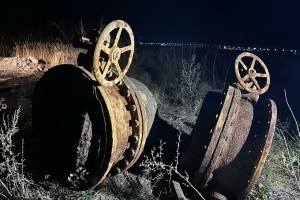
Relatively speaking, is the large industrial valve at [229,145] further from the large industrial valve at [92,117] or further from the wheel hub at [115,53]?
the wheel hub at [115,53]

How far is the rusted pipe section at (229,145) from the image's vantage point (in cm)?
334

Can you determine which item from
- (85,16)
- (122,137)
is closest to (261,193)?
(122,137)

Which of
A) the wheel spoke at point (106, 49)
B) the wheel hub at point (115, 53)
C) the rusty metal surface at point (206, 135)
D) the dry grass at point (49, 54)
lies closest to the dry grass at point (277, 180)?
the rusty metal surface at point (206, 135)

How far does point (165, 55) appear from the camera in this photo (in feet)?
32.0

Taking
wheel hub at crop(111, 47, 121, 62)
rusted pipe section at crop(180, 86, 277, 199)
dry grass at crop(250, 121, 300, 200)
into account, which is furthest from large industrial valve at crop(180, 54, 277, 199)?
wheel hub at crop(111, 47, 121, 62)

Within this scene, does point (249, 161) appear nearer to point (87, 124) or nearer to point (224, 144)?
point (224, 144)

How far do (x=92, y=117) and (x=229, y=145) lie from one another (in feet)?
5.54

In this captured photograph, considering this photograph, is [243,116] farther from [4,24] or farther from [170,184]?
[4,24]

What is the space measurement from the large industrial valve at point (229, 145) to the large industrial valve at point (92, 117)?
2.32ft

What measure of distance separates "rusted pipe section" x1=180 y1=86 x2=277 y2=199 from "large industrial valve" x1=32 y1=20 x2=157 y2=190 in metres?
0.71

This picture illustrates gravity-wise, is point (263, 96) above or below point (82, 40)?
below

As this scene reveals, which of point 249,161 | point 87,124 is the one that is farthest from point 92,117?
point 249,161

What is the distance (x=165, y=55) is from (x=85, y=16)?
4987 millimetres

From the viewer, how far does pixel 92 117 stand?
10.2 feet
